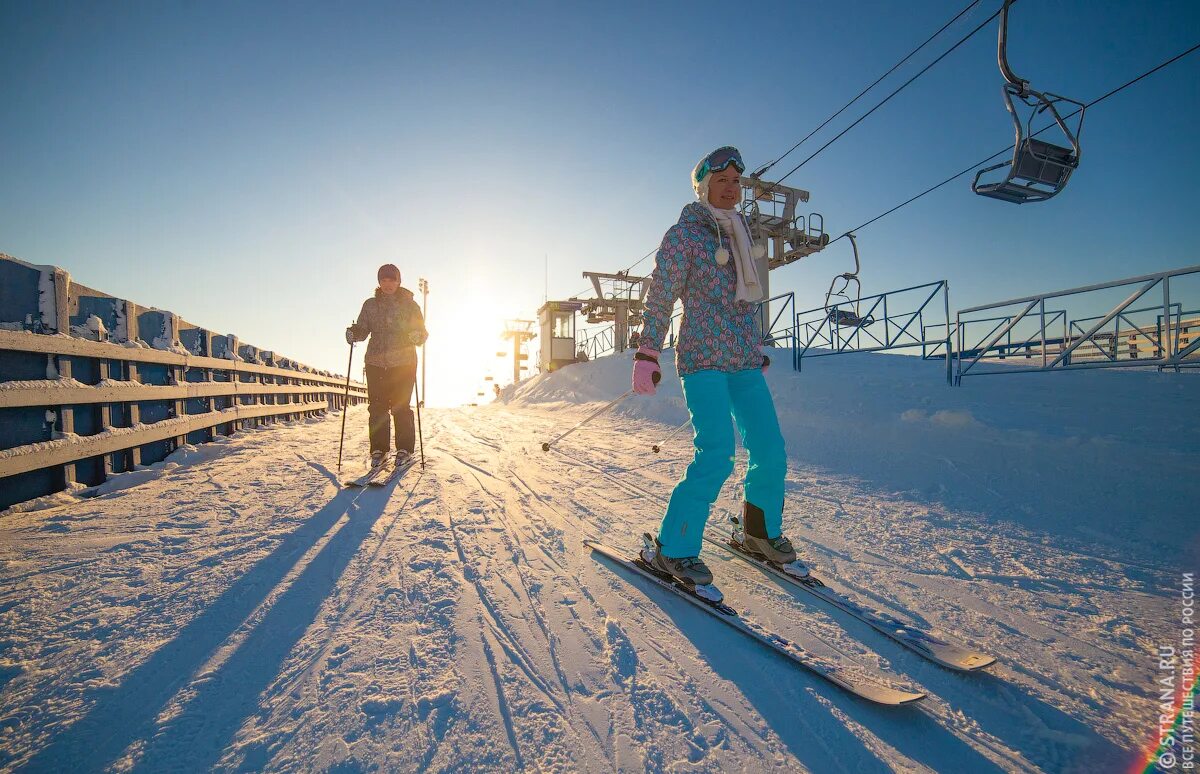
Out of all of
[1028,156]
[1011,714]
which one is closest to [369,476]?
[1011,714]

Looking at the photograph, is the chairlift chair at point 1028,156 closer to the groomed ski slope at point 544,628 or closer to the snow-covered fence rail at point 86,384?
the groomed ski slope at point 544,628

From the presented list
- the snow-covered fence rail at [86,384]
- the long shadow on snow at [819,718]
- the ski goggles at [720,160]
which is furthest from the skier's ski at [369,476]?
the ski goggles at [720,160]

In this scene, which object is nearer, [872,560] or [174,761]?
[174,761]

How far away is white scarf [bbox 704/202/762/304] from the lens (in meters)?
2.46

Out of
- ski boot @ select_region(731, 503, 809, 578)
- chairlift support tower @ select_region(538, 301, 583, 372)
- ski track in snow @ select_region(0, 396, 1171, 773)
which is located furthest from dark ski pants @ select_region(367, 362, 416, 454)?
chairlift support tower @ select_region(538, 301, 583, 372)

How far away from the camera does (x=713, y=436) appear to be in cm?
224

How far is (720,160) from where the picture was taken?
2488mm

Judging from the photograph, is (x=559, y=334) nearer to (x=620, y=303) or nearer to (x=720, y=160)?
(x=620, y=303)

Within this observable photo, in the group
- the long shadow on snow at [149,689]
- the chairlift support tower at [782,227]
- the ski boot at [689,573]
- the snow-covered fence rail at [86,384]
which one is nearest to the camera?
the long shadow on snow at [149,689]

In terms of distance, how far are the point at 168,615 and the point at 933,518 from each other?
4605mm

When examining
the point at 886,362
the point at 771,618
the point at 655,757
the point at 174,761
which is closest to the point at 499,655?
the point at 655,757

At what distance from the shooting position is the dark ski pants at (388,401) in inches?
199

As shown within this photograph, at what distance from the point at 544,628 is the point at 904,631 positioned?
1476 millimetres

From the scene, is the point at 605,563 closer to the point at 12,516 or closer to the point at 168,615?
the point at 168,615
